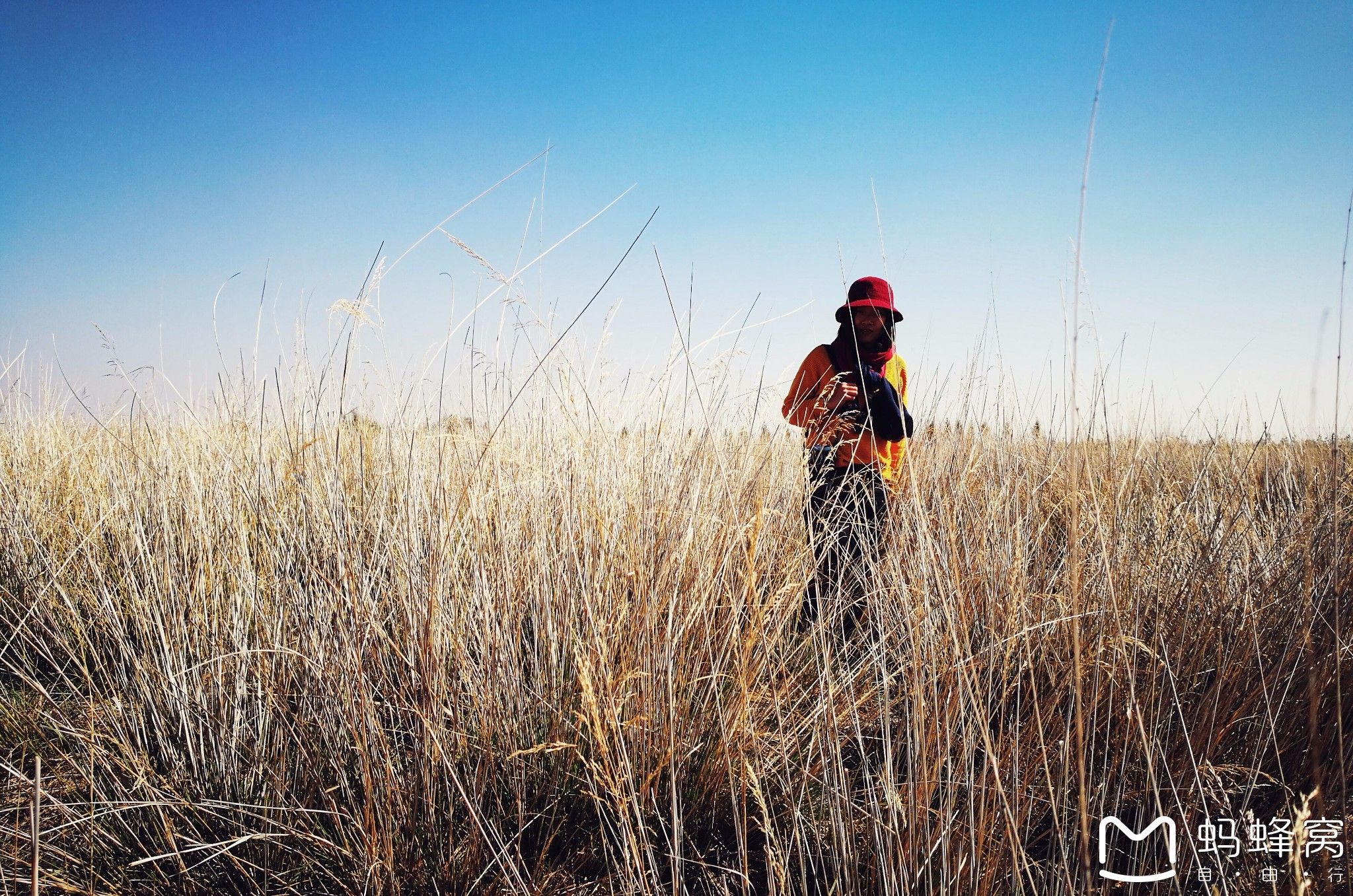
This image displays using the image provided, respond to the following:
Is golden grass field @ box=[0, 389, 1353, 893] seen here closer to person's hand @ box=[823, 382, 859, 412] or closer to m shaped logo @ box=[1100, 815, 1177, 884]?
m shaped logo @ box=[1100, 815, 1177, 884]

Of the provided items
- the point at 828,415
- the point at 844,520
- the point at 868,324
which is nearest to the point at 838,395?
the point at 828,415

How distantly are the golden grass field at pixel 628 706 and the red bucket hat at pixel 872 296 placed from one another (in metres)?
0.92

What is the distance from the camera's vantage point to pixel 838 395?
94.2 inches

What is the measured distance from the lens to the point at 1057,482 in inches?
95.5

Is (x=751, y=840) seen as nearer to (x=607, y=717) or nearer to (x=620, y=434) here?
(x=607, y=717)

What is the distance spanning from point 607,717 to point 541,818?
1.12ft

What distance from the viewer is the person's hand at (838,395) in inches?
86.4

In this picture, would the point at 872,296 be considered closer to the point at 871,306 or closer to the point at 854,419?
the point at 871,306

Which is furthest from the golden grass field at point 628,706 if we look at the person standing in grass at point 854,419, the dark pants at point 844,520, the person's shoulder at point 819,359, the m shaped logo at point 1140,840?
the person's shoulder at point 819,359

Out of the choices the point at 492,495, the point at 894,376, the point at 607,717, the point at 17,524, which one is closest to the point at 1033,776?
the point at 607,717

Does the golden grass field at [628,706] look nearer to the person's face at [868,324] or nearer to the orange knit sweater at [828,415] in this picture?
the orange knit sweater at [828,415]

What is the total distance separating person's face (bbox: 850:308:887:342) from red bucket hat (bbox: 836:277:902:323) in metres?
0.02

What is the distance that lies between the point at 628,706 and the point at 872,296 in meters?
1.93

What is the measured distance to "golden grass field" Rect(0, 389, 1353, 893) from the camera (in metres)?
1.07
